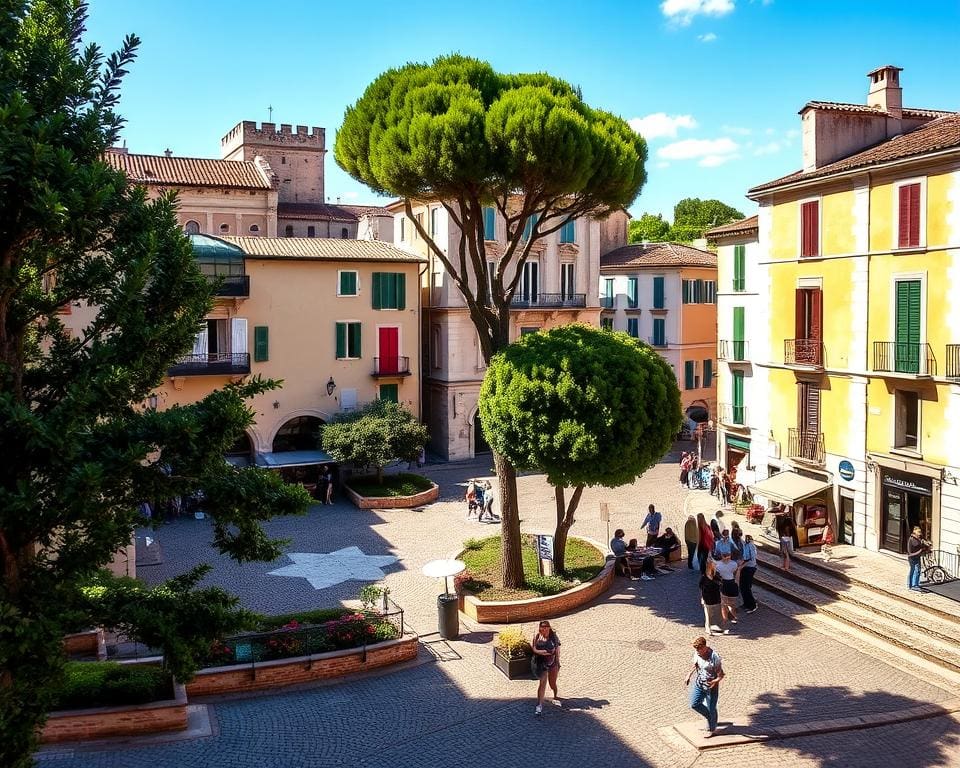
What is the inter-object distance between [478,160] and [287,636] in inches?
426

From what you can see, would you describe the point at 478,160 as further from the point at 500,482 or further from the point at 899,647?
the point at 899,647

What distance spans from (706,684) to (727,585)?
571cm

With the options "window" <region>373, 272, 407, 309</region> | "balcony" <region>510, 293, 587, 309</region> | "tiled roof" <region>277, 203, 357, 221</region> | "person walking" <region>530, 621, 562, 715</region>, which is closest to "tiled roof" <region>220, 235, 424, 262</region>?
"window" <region>373, 272, 407, 309</region>

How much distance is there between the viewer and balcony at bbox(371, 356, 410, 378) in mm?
37438

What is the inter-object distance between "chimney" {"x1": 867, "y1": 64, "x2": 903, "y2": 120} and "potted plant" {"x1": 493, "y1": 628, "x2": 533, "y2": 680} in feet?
69.0

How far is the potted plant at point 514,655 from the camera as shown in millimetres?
15898

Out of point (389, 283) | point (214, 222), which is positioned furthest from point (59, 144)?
point (214, 222)

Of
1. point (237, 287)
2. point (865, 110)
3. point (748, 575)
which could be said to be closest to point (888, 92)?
point (865, 110)

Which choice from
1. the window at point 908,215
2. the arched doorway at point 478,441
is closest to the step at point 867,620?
the window at point 908,215

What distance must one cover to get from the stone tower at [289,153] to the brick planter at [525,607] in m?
48.0

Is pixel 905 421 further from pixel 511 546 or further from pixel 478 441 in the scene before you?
pixel 478 441

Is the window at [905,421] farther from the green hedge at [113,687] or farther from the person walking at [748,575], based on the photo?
the green hedge at [113,687]

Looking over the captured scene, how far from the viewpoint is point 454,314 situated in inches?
1544

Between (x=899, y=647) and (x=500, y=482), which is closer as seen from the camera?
(x=899, y=647)
